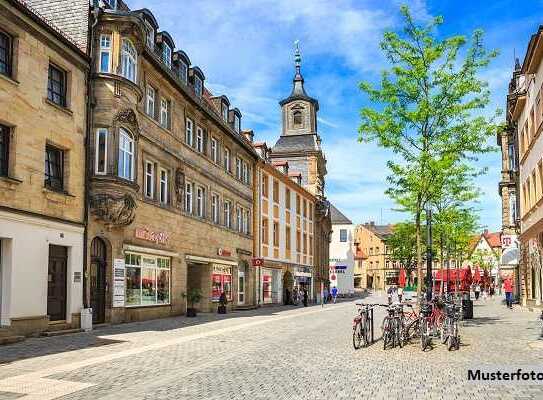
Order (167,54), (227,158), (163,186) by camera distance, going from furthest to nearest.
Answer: (227,158) → (167,54) → (163,186)

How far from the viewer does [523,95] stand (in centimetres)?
3111

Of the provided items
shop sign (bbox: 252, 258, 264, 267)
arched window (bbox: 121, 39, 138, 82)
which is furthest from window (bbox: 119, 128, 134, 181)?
shop sign (bbox: 252, 258, 264, 267)

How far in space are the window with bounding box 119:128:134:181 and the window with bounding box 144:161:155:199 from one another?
2.43 metres

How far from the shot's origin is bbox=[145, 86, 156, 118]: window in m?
26.0

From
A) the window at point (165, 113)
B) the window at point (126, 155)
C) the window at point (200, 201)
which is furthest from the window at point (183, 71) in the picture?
the window at point (126, 155)

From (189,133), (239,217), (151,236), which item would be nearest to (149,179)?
(151,236)

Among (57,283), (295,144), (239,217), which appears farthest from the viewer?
(295,144)

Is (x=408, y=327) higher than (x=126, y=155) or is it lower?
lower

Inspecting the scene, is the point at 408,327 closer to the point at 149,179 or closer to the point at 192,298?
the point at 149,179

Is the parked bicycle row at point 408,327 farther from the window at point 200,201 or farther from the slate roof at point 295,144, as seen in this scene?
the slate roof at point 295,144

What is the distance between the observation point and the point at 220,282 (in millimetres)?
35781

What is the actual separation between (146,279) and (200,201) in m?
7.65

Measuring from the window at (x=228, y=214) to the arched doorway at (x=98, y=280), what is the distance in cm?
1491

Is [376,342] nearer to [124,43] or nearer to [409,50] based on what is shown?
[409,50]
